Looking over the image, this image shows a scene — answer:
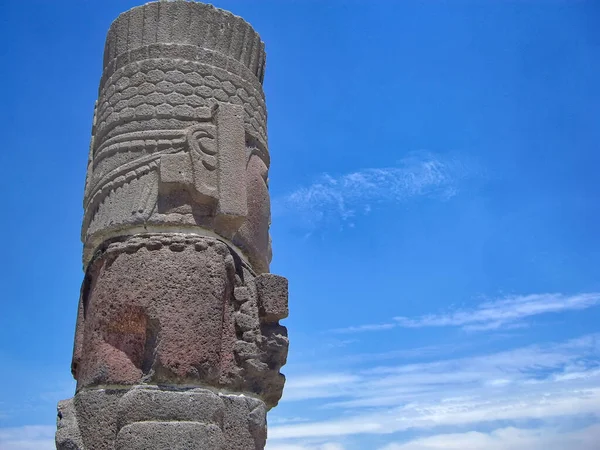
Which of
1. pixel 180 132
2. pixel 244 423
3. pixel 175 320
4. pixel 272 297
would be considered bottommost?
pixel 244 423

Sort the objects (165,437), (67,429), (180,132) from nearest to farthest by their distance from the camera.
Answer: (165,437), (67,429), (180,132)

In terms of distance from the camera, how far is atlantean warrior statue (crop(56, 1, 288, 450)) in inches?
176

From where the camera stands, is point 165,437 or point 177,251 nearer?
point 165,437

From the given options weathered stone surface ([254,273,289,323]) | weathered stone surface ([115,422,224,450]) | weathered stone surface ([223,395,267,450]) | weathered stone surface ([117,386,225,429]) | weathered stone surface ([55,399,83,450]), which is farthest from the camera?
weathered stone surface ([254,273,289,323])

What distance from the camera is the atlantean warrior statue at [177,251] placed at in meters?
4.48

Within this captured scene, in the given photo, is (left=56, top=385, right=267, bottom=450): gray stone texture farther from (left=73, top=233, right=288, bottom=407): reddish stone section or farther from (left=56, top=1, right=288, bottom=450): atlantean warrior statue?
(left=73, top=233, right=288, bottom=407): reddish stone section

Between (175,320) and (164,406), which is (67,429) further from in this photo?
(175,320)

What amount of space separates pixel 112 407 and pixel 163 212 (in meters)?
1.42

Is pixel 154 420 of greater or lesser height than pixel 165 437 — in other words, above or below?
above

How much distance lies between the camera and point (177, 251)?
4.75m

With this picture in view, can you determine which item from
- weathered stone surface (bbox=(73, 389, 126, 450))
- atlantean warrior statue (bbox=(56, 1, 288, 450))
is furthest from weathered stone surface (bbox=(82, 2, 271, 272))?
weathered stone surface (bbox=(73, 389, 126, 450))

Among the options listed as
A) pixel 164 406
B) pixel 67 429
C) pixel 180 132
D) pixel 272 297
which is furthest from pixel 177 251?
pixel 67 429

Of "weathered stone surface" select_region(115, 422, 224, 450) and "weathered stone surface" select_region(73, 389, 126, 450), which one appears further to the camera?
"weathered stone surface" select_region(73, 389, 126, 450)

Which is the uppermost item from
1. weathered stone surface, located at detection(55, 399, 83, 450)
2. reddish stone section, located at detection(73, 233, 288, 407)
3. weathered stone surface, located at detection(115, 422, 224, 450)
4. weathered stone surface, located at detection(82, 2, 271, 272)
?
weathered stone surface, located at detection(82, 2, 271, 272)
